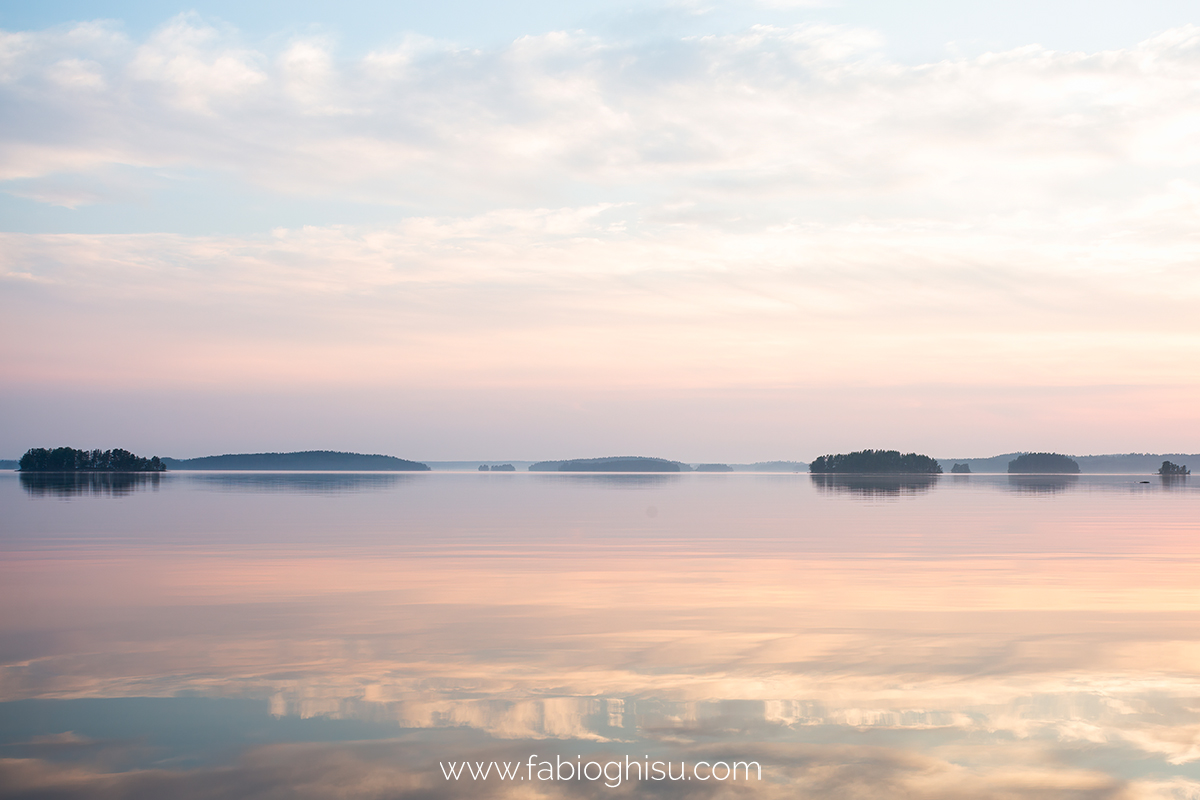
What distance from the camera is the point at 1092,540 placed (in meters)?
33.7

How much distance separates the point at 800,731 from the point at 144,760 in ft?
25.1

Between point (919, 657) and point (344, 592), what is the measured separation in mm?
13230

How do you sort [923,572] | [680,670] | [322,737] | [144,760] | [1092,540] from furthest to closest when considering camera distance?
[1092,540], [923,572], [680,670], [322,737], [144,760]

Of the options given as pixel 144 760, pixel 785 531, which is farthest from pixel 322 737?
pixel 785 531

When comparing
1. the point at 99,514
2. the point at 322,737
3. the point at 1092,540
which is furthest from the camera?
the point at 99,514

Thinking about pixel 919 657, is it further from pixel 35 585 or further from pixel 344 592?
pixel 35 585

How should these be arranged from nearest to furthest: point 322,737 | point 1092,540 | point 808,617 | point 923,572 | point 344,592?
1. point 322,737
2. point 808,617
3. point 344,592
4. point 923,572
5. point 1092,540

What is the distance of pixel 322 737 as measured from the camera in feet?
32.7

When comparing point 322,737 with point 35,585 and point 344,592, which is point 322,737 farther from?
point 35,585

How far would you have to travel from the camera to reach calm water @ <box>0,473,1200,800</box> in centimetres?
908

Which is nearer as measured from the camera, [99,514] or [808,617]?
[808,617]

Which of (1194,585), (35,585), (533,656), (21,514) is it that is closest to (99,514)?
(21,514)

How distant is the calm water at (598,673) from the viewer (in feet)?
29.8

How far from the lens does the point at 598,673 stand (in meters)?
12.8
